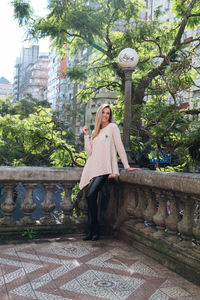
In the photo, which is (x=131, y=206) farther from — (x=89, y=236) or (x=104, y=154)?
(x=104, y=154)

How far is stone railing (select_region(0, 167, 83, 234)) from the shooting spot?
471 centimetres

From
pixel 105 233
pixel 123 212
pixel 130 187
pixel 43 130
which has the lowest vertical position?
pixel 105 233

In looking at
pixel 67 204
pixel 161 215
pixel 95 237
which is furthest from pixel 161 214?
pixel 67 204

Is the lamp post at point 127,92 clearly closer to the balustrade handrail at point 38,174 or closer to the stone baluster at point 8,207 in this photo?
the balustrade handrail at point 38,174

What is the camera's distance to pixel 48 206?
494cm

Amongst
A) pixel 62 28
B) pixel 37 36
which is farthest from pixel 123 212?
pixel 37 36

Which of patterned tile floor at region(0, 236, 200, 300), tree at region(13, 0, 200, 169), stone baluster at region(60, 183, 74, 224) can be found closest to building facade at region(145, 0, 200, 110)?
tree at region(13, 0, 200, 169)

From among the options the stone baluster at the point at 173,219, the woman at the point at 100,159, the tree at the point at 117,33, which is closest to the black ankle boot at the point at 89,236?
the woman at the point at 100,159

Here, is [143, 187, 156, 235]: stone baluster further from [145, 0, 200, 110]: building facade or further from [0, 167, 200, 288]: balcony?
[145, 0, 200, 110]: building facade

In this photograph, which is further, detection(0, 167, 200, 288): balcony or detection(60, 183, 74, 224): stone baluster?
detection(60, 183, 74, 224): stone baluster

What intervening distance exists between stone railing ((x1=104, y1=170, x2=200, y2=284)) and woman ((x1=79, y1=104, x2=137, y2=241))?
0.29 m

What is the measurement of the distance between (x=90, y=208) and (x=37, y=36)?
6.63 meters

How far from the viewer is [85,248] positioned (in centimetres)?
437

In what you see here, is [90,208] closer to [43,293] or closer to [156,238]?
[156,238]
